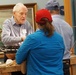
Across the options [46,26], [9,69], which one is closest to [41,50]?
[46,26]

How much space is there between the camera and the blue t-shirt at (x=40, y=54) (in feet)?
6.48

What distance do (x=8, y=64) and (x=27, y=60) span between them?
0.27 m

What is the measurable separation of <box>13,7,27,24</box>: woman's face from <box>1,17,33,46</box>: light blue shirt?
0.05m

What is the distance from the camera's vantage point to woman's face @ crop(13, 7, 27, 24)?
9.25ft

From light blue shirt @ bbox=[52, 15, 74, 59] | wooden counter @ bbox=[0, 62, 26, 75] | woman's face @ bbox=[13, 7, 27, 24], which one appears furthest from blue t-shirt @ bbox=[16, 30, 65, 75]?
woman's face @ bbox=[13, 7, 27, 24]

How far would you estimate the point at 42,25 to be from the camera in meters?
2.03

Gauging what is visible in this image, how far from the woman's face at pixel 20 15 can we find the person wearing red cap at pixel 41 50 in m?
0.80

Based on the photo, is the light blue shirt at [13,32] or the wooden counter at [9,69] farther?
the light blue shirt at [13,32]

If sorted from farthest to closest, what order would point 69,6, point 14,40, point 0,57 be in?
point 0,57 → point 69,6 → point 14,40

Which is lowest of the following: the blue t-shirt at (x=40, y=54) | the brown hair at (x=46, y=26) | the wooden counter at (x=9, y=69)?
the wooden counter at (x=9, y=69)

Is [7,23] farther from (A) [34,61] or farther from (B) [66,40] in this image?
(A) [34,61]

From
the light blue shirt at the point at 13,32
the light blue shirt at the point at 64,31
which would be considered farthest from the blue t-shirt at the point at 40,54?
the light blue shirt at the point at 13,32

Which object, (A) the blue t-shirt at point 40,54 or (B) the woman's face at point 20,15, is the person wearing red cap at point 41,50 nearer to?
(A) the blue t-shirt at point 40,54

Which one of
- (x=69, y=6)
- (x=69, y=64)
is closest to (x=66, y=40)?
(x=69, y=64)
